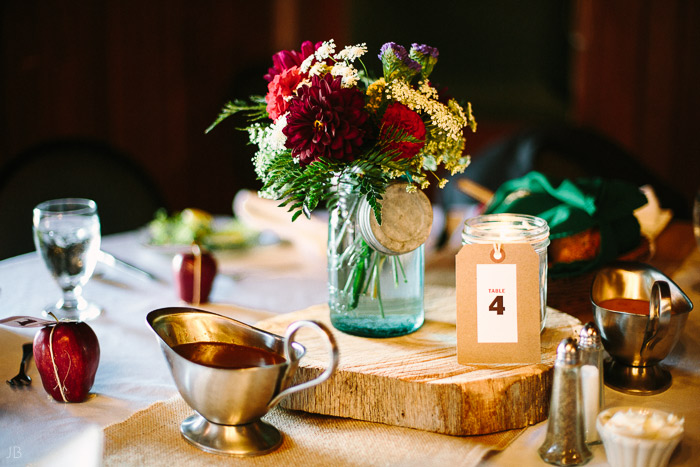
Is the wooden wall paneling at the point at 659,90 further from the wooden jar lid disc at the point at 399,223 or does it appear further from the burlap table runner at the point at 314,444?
the burlap table runner at the point at 314,444

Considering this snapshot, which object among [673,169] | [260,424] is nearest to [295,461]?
[260,424]

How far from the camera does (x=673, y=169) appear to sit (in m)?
3.71

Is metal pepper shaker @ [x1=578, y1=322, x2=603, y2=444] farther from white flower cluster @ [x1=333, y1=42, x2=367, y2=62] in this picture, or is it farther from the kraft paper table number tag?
white flower cluster @ [x1=333, y1=42, x2=367, y2=62]

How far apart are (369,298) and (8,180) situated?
1.38 metres

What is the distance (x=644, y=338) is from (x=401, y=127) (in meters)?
0.43

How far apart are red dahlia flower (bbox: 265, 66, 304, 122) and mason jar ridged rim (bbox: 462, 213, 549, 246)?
1.01 ft

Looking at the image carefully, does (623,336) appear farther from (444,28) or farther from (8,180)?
(444,28)

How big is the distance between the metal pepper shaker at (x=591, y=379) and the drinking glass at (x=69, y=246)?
2.87 feet

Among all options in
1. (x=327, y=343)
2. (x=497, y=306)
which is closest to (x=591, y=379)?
(x=497, y=306)

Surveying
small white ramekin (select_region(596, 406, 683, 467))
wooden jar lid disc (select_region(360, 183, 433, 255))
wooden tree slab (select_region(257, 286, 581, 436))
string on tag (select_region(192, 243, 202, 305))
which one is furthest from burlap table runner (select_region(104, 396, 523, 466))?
string on tag (select_region(192, 243, 202, 305))

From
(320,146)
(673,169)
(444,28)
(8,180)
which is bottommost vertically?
(673,169)

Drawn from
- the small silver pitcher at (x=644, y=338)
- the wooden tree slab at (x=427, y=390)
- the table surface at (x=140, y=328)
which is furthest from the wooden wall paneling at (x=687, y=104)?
the wooden tree slab at (x=427, y=390)

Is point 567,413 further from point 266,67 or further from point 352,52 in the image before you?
point 266,67

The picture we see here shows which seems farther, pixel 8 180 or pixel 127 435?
pixel 8 180
